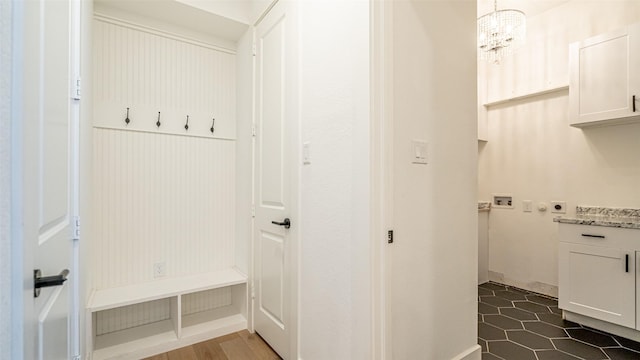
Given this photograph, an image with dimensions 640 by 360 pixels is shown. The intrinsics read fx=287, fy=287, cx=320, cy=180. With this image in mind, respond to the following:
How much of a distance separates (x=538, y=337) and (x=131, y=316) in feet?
10.6

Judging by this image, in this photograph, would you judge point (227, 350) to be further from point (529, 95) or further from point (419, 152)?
point (529, 95)

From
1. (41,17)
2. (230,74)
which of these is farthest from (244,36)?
(41,17)

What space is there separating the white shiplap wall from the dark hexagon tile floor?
2.31m

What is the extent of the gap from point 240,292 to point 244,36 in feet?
7.59

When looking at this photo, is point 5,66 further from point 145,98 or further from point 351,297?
point 145,98

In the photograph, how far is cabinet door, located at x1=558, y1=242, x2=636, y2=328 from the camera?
2.21 meters

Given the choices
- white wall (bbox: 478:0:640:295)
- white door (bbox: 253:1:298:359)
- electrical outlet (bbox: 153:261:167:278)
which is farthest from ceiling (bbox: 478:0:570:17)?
electrical outlet (bbox: 153:261:167:278)

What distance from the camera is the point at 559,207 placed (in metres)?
3.06

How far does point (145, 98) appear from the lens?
2.39 metres

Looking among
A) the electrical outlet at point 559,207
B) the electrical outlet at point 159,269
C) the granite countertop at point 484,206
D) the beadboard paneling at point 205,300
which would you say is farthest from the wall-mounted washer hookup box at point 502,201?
the electrical outlet at point 159,269

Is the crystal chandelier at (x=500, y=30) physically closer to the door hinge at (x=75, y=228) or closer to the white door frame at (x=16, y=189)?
the white door frame at (x=16, y=189)

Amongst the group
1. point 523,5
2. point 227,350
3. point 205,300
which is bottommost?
point 227,350

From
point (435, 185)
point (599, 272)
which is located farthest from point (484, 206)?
point (435, 185)

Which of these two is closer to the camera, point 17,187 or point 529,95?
point 17,187
